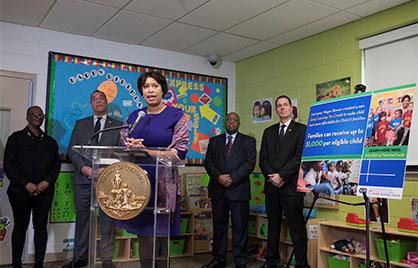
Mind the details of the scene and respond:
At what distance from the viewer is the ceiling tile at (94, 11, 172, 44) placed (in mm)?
3828

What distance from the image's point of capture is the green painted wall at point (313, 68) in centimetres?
343

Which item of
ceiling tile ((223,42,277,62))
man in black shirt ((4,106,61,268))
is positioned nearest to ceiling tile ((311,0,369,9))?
ceiling tile ((223,42,277,62))

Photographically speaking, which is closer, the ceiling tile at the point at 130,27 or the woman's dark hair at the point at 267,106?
the ceiling tile at the point at 130,27

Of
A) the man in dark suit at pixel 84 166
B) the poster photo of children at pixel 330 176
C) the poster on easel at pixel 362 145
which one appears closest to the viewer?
the poster on easel at pixel 362 145

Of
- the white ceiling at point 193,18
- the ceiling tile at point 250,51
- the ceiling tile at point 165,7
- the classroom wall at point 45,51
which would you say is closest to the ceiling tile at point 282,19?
the white ceiling at point 193,18

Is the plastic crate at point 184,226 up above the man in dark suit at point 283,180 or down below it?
below

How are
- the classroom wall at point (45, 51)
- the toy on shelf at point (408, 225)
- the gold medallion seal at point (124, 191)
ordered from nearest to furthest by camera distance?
1. the gold medallion seal at point (124, 191)
2. the toy on shelf at point (408, 225)
3. the classroom wall at point (45, 51)

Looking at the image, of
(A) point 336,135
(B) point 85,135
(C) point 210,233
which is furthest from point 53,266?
(A) point 336,135

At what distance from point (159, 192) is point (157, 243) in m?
0.23

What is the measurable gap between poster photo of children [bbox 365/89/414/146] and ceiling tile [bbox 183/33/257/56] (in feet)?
7.42

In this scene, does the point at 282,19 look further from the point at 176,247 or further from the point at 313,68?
the point at 176,247

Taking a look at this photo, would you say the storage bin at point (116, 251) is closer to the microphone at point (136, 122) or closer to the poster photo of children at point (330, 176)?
the microphone at point (136, 122)

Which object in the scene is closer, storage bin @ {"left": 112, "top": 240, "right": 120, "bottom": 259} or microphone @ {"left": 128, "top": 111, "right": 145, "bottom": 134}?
storage bin @ {"left": 112, "top": 240, "right": 120, "bottom": 259}

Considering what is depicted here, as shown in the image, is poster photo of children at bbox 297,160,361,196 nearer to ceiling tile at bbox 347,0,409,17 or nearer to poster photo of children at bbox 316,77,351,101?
poster photo of children at bbox 316,77,351,101
